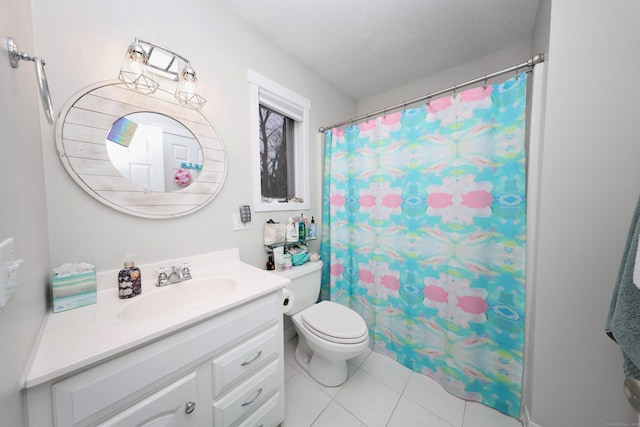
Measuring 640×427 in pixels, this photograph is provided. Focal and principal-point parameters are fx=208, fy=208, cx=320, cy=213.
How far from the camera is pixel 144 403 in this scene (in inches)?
25.4

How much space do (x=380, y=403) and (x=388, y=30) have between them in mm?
2388

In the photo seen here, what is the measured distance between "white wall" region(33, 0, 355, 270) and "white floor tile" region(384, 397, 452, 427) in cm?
122

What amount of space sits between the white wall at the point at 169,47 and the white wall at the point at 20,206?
0.07 metres

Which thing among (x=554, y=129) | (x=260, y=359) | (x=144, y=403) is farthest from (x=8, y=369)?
(x=554, y=129)

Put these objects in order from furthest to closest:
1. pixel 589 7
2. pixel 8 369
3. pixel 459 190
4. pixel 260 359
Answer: pixel 459 190
pixel 260 359
pixel 589 7
pixel 8 369

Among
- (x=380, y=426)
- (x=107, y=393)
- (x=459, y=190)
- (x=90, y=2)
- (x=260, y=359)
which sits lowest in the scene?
(x=380, y=426)

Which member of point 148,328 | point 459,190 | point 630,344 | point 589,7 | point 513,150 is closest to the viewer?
point 630,344

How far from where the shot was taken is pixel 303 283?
152 centimetres

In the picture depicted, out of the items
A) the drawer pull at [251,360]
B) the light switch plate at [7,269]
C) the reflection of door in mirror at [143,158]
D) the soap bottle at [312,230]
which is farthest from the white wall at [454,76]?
the light switch plate at [7,269]

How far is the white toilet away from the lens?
1235 millimetres

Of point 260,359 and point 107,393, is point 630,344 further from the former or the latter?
point 107,393

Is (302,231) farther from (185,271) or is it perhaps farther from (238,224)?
(185,271)

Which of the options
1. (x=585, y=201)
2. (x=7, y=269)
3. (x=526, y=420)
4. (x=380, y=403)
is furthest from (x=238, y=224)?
(x=526, y=420)

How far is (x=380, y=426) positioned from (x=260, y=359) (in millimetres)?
787
